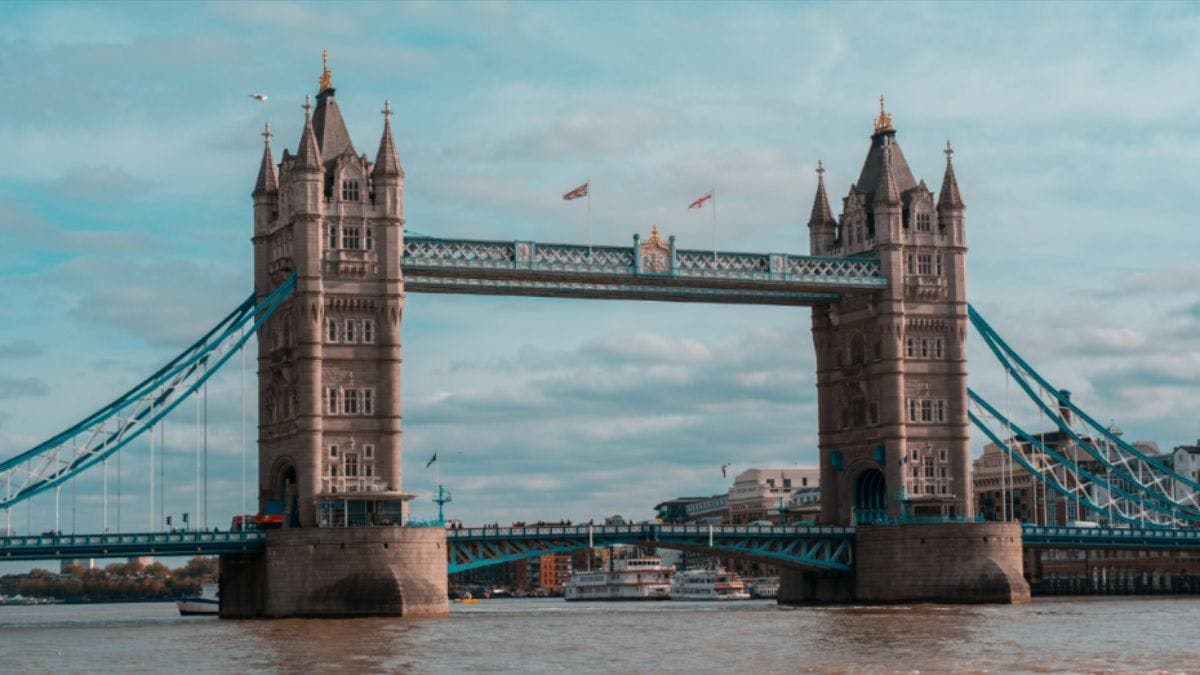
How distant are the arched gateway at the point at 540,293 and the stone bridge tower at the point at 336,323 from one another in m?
0.09

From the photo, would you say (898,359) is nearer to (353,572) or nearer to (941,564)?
(941,564)

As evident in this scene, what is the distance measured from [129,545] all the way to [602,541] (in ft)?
94.6

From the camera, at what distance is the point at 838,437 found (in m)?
133

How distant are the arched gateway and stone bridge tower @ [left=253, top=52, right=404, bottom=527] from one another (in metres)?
0.09

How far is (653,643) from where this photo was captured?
8294 centimetres

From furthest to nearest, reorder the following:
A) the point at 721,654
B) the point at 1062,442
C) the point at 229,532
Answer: the point at 1062,442, the point at 229,532, the point at 721,654

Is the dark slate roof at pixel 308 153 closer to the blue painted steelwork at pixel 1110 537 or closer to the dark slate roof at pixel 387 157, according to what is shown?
the dark slate roof at pixel 387 157

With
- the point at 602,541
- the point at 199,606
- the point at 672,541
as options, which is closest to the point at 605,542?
the point at 602,541

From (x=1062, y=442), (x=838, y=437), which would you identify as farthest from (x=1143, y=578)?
(x=838, y=437)

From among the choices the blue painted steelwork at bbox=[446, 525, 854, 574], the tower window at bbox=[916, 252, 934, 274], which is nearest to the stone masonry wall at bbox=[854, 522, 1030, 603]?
the blue painted steelwork at bbox=[446, 525, 854, 574]

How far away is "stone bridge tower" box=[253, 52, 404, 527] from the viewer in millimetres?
109688

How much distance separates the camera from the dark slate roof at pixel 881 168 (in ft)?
433

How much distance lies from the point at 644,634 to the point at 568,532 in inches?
1046

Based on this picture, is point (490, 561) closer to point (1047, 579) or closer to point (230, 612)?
point (230, 612)
